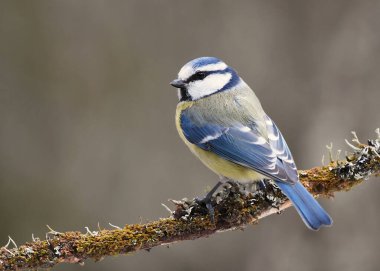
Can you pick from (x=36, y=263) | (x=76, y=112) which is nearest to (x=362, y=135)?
(x=76, y=112)

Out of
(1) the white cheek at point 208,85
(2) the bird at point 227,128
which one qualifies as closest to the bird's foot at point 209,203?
(2) the bird at point 227,128

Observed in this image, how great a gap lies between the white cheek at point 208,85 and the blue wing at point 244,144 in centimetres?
13

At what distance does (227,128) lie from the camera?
2.97 metres

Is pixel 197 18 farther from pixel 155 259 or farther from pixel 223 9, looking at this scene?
pixel 155 259

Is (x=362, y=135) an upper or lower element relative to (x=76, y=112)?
lower

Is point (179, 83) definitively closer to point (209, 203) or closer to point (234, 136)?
point (234, 136)

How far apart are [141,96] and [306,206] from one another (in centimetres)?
199

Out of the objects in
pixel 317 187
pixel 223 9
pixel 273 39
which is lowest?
pixel 317 187

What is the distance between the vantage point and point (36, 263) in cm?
223

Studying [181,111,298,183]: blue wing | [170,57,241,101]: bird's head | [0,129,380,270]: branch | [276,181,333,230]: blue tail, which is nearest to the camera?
[0,129,380,270]: branch

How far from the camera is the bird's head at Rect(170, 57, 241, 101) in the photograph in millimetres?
3035

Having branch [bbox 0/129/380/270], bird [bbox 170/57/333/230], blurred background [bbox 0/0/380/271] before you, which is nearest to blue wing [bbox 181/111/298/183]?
bird [bbox 170/57/333/230]

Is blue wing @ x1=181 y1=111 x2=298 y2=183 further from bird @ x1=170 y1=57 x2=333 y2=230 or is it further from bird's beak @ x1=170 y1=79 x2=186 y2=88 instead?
bird's beak @ x1=170 y1=79 x2=186 y2=88

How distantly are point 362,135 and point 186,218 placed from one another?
192cm
